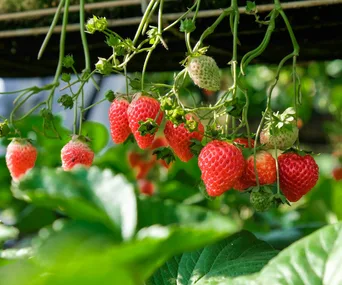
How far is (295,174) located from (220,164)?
12 centimetres

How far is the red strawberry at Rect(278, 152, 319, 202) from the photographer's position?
878 millimetres

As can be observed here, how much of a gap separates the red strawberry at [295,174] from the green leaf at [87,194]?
0.41m

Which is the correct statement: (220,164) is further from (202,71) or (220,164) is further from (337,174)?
(337,174)

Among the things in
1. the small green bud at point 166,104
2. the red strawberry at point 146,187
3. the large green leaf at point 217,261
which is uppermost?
the small green bud at point 166,104

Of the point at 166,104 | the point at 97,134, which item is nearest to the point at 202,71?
the point at 166,104

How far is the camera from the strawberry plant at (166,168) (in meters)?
0.45

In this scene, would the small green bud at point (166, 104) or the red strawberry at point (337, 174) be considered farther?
the red strawberry at point (337, 174)

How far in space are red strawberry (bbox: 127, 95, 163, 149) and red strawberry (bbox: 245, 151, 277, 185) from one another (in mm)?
129

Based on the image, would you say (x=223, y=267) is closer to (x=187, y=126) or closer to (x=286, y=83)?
(x=187, y=126)

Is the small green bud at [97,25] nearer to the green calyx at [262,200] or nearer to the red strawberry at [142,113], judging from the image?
the red strawberry at [142,113]

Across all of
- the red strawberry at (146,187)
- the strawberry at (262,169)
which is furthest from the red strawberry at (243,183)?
the red strawberry at (146,187)

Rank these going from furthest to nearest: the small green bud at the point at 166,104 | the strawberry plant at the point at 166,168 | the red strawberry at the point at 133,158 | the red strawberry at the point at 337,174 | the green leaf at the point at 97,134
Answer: the red strawberry at the point at 337,174 < the red strawberry at the point at 133,158 < the green leaf at the point at 97,134 < the small green bud at the point at 166,104 < the strawberry plant at the point at 166,168

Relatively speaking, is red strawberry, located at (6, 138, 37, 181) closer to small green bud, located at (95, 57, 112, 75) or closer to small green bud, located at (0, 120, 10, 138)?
small green bud, located at (0, 120, 10, 138)

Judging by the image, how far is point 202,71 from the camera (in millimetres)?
829
